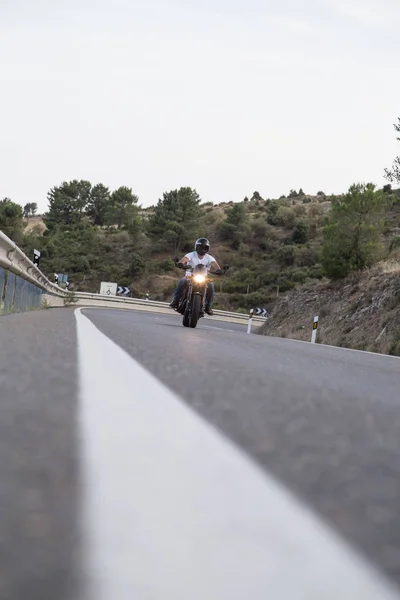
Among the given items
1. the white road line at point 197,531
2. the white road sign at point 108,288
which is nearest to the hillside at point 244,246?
the white road sign at point 108,288

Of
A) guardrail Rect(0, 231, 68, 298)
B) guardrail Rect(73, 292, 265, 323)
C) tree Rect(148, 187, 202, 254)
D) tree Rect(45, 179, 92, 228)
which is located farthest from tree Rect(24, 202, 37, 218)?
guardrail Rect(0, 231, 68, 298)

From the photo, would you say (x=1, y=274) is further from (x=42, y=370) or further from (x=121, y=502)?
(x=121, y=502)

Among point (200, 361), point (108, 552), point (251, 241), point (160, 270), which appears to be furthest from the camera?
point (251, 241)

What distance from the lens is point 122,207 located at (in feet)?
357

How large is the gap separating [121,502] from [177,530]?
0.22m

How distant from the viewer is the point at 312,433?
2.75 m

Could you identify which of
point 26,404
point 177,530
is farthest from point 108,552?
point 26,404

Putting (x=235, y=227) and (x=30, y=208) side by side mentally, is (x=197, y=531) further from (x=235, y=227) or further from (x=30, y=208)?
(x=30, y=208)

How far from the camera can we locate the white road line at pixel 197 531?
1.15m

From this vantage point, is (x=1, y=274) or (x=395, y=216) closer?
(x=1, y=274)

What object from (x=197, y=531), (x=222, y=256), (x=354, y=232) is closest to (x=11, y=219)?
(x=222, y=256)

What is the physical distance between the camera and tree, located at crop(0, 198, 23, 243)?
297ft

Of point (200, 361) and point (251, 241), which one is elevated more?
point (251, 241)

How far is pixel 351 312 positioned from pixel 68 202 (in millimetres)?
97252
